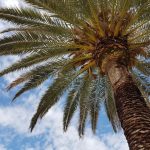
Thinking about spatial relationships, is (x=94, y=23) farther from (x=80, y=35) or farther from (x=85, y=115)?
(x=85, y=115)

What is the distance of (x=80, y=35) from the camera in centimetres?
1172

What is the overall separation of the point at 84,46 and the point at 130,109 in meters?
2.93

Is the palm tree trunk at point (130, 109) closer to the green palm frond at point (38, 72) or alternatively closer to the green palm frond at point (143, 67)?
the green palm frond at point (143, 67)

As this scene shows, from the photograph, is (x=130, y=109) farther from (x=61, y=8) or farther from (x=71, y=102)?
(x=71, y=102)

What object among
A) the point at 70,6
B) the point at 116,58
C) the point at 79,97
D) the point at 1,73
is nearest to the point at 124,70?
the point at 116,58

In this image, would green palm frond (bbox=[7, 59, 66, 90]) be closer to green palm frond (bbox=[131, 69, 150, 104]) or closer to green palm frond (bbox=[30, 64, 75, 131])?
green palm frond (bbox=[30, 64, 75, 131])

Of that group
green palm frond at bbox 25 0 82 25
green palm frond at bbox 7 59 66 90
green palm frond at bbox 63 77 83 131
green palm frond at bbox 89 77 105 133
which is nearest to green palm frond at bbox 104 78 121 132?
green palm frond at bbox 89 77 105 133

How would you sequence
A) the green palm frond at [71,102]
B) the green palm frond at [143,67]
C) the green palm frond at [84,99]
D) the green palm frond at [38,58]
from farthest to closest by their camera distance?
the green palm frond at [71,102] → the green palm frond at [84,99] → the green palm frond at [143,67] → the green palm frond at [38,58]

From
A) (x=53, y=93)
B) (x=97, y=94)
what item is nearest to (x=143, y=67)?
(x=97, y=94)

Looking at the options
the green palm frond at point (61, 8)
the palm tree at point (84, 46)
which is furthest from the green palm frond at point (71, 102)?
the green palm frond at point (61, 8)

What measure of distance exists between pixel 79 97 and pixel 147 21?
13.7 ft

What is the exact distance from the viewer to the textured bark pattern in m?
8.52

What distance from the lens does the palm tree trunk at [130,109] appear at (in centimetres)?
859

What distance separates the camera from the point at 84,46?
1170cm
